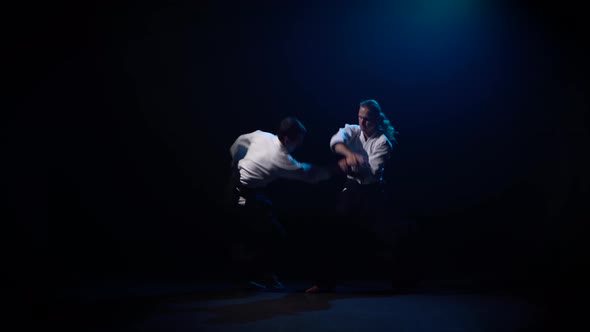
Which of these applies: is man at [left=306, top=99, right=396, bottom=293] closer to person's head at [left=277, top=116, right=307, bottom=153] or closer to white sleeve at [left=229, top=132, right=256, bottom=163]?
person's head at [left=277, top=116, right=307, bottom=153]

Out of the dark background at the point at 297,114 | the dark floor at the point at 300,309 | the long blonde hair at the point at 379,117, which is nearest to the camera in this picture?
the dark floor at the point at 300,309

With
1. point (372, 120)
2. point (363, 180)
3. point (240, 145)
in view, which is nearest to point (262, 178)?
point (240, 145)

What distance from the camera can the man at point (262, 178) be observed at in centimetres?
322

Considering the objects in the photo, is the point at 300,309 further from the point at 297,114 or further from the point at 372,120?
the point at 297,114

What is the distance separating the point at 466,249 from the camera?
15.0ft

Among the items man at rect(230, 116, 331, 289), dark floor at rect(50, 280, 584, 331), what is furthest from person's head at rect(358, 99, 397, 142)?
dark floor at rect(50, 280, 584, 331)

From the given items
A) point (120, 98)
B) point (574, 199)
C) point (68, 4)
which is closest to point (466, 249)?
point (574, 199)

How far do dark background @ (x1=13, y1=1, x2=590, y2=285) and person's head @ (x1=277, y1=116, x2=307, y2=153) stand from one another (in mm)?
1250

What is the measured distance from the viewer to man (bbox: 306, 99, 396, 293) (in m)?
3.26

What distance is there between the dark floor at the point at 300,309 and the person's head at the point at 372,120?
1.07 m

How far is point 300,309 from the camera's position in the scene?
259cm

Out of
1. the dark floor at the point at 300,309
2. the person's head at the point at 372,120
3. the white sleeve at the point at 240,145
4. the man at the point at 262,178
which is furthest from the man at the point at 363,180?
the white sleeve at the point at 240,145

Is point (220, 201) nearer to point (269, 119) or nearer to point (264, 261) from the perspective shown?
point (269, 119)

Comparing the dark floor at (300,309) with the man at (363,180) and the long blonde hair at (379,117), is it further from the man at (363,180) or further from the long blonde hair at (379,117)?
the long blonde hair at (379,117)
